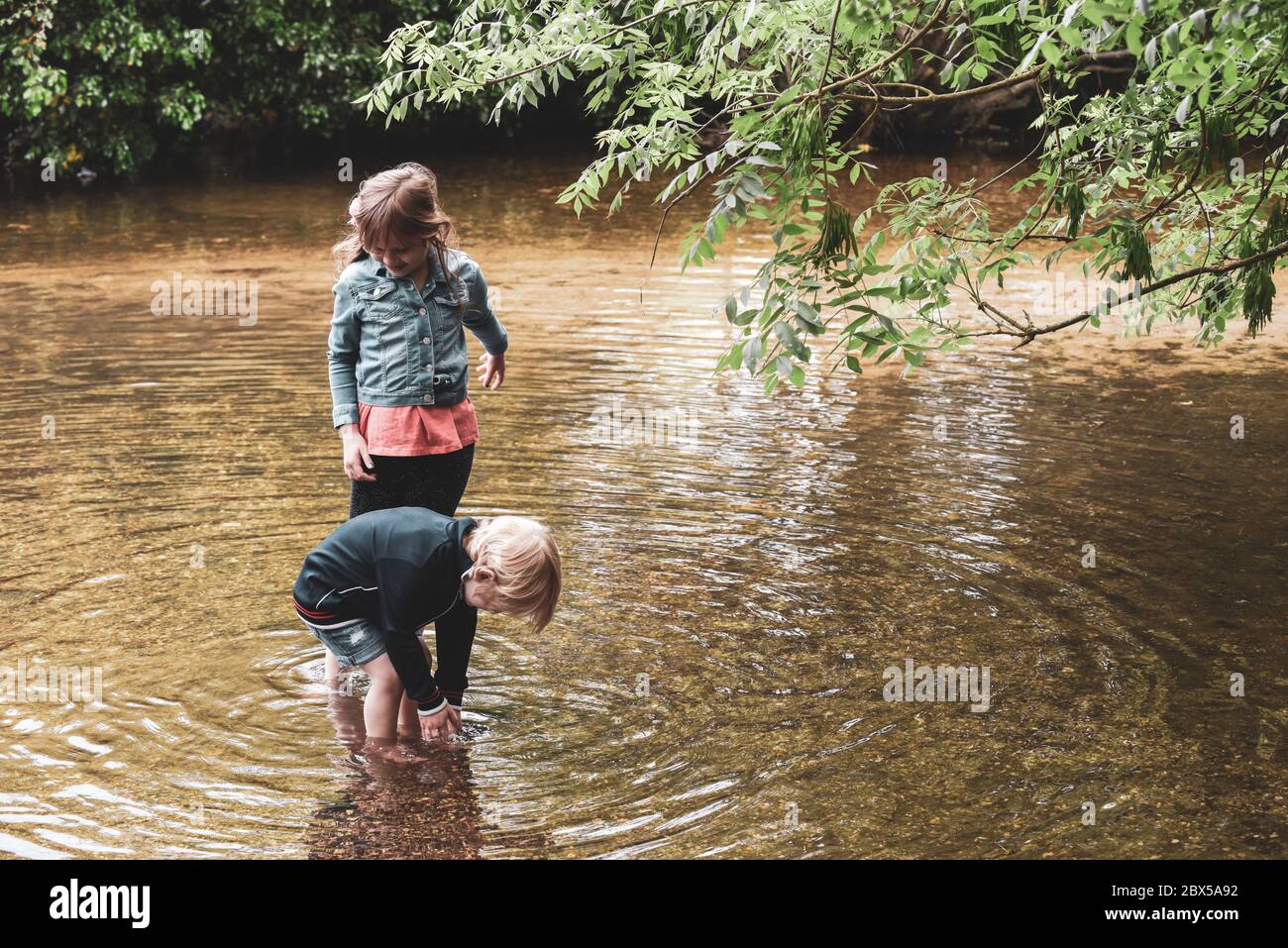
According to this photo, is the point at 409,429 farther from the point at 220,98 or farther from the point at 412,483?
the point at 220,98

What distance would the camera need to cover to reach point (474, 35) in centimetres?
603

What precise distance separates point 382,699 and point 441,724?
8.1 inches

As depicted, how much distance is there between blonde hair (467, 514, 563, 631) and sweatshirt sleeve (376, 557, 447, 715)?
232mm

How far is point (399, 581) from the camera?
14.0ft

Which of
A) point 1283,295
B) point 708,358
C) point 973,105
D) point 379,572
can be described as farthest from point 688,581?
point 973,105

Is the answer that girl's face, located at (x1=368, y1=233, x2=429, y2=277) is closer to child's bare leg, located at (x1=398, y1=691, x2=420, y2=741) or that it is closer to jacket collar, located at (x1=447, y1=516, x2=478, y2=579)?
jacket collar, located at (x1=447, y1=516, x2=478, y2=579)

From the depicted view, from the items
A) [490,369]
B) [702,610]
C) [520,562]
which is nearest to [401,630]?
[520,562]

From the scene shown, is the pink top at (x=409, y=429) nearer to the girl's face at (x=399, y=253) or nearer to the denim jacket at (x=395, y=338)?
the denim jacket at (x=395, y=338)

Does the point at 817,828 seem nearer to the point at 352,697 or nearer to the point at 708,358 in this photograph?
the point at 352,697

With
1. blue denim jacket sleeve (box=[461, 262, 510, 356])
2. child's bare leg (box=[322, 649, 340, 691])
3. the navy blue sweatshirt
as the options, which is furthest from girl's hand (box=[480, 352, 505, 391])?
child's bare leg (box=[322, 649, 340, 691])

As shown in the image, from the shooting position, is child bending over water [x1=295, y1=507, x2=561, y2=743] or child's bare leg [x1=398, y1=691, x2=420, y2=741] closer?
child bending over water [x1=295, y1=507, x2=561, y2=743]

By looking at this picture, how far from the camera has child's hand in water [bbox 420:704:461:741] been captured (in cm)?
455

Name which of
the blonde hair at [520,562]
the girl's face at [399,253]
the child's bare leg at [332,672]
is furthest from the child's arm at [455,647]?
the girl's face at [399,253]

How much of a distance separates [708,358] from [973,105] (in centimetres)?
1729
